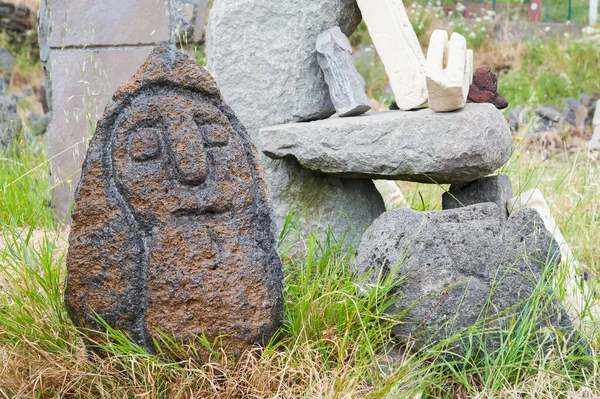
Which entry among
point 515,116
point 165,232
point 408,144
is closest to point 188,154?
point 165,232

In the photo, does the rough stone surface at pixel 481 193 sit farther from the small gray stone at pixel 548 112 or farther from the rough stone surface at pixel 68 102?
the small gray stone at pixel 548 112

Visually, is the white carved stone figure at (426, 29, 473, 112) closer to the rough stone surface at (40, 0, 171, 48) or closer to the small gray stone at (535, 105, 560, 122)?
the rough stone surface at (40, 0, 171, 48)

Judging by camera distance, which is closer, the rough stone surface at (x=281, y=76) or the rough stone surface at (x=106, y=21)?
→ the rough stone surface at (x=281, y=76)

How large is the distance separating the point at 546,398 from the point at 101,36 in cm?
306

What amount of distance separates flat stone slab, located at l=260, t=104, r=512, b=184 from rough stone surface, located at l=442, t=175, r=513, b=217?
0.60 ft

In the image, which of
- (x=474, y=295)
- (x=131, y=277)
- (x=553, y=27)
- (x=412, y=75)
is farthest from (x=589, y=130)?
(x=131, y=277)

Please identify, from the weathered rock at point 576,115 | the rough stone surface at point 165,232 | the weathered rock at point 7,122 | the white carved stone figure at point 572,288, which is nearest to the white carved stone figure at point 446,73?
the white carved stone figure at point 572,288

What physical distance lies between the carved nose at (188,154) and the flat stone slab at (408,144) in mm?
636

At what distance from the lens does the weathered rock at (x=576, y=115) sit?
6.72 m

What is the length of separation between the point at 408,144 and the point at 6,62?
836cm

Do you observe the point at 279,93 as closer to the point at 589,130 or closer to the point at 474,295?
the point at 474,295

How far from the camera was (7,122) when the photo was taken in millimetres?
4516

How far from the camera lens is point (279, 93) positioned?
2945 millimetres

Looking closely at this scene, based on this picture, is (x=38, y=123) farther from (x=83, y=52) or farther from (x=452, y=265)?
(x=452, y=265)
